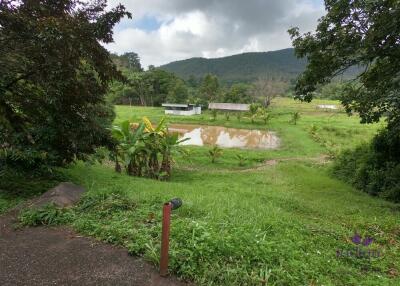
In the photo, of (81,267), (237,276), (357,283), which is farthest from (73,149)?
(357,283)

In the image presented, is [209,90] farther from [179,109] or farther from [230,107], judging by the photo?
[179,109]

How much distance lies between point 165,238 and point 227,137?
27400 millimetres

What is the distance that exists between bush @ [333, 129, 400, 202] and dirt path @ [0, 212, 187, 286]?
880 cm

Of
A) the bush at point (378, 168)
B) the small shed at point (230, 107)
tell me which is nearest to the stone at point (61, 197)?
the bush at point (378, 168)

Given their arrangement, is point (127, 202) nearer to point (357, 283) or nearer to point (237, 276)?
point (237, 276)

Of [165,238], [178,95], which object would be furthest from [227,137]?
[178,95]

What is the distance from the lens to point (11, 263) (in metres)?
4.11

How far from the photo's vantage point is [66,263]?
4.08 meters

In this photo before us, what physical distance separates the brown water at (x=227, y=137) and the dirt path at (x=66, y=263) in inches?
782

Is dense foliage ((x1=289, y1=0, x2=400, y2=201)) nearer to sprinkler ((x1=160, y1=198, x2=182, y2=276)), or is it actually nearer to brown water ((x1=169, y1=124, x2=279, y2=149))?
sprinkler ((x1=160, y1=198, x2=182, y2=276))

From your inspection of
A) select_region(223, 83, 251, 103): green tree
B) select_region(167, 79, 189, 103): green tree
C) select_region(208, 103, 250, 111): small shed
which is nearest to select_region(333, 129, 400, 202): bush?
select_region(208, 103, 250, 111): small shed

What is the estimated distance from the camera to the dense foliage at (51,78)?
5.79m

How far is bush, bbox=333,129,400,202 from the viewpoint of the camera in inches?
423

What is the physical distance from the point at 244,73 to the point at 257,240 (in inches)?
7393
